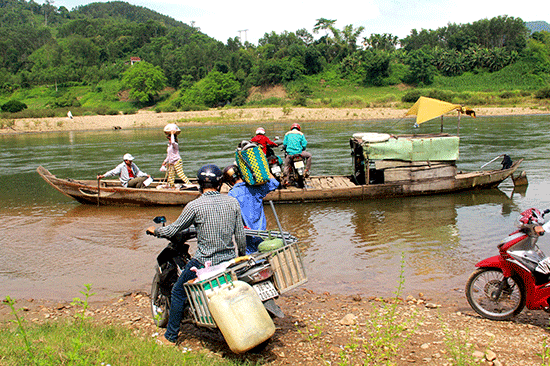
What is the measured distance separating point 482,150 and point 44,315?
2112cm

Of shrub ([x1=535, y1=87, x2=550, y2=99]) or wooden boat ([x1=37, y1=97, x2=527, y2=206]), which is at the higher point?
shrub ([x1=535, y1=87, x2=550, y2=99])

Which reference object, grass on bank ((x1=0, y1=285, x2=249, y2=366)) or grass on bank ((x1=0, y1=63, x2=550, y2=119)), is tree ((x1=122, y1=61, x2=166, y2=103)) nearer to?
grass on bank ((x1=0, y1=63, x2=550, y2=119))

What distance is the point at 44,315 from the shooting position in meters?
5.73

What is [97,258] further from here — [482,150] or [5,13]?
[5,13]

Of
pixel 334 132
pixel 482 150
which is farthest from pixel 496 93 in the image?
pixel 482 150

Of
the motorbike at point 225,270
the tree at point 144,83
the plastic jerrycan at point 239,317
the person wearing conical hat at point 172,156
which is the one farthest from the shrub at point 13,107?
the plastic jerrycan at point 239,317

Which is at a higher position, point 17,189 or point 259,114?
point 259,114

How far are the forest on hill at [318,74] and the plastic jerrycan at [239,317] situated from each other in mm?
48114

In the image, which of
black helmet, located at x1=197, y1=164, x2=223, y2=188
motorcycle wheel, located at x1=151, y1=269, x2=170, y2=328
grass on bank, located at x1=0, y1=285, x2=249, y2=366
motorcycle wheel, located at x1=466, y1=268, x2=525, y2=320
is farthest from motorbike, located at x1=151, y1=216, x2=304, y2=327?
motorcycle wheel, located at x1=466, y1=268, x2=525, y2=320

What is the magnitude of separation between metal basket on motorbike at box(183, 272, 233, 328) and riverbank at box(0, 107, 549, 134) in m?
41.1

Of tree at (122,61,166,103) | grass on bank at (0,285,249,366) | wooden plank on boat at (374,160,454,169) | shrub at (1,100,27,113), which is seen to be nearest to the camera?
grass on bank at (0,285,249,366)

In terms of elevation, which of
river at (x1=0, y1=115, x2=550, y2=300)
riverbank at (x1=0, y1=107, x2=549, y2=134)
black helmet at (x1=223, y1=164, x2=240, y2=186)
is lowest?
river at (x1=0, y1=115, x2=550, y2=300)

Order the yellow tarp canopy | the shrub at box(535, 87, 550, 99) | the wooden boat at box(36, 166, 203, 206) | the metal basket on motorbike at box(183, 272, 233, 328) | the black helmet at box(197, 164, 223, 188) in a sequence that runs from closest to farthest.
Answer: the metal basket on motorbike at box(183, 272, 233, 328) < the black helmet at box(197, 164, 223, 188) < the yellow tarp canopy < the wooden boat at box(36, 166, 203, 206) < the shrub at box(535, 87, 550, 99)

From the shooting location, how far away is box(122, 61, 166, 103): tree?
69.4m
